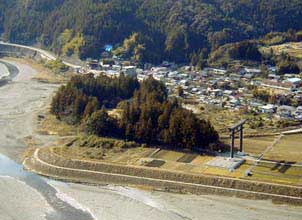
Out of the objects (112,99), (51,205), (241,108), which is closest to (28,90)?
(112,99)

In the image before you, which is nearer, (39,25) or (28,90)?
(28,90)

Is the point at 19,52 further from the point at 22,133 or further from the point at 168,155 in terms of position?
the point at 168,155

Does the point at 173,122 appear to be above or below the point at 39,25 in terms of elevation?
below

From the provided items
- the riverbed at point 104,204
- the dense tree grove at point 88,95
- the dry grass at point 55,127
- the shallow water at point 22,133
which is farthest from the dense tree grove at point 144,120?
the riverbed at point 104,204

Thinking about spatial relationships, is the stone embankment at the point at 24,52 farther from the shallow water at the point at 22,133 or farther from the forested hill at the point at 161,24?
the shallow water at the point at 22,133

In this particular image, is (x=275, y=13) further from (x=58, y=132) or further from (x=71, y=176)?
(x=71, y=176)

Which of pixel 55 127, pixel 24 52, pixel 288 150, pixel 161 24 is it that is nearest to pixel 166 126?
pixel 288 150

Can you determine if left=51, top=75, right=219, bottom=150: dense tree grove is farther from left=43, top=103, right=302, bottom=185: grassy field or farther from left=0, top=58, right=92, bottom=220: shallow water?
left=0, top=58, right=92, bottom=220: shallow water
